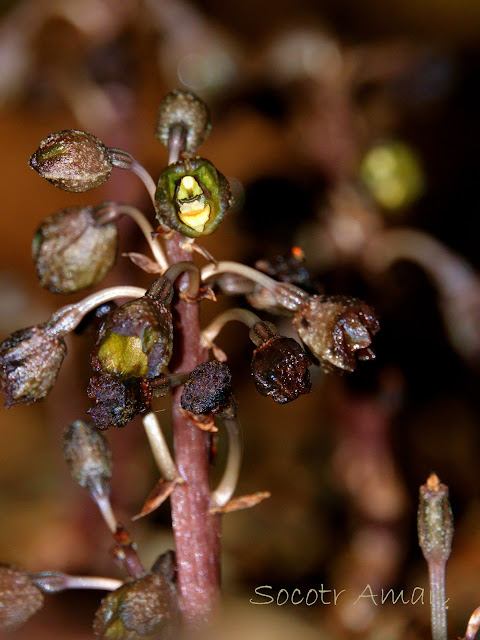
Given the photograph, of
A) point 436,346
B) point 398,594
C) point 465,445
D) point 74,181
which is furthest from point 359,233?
point 74,181

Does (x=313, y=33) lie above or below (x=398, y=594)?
above

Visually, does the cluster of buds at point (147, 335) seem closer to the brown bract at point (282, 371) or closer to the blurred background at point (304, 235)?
the brown bract at point (282, 371)

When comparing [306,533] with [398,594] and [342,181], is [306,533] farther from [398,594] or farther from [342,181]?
[342,181]

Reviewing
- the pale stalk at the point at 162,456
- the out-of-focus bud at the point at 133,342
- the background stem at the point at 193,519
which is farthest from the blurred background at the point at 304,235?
the out-of-focus bud at the point at 133,342

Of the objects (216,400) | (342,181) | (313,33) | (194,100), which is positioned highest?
(313,33)

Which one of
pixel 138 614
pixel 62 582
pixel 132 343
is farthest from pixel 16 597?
pixel 132 343

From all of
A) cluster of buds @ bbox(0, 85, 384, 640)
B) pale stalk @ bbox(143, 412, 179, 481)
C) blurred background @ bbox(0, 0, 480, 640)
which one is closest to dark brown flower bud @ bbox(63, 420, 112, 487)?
cluster of buds @ bbox(0, 85, 384, 640)

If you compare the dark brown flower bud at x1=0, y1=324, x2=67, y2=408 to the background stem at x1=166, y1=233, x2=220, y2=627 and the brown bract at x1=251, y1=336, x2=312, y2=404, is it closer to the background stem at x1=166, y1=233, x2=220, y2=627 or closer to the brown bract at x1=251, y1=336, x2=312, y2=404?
the background stem at x1=166, y1=233, x2=220, y2=627

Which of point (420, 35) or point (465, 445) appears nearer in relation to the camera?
point (465, 445)

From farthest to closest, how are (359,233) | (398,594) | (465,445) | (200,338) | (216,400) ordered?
(465,445)
(359,233)
(398,594)
(200,338)
(216,400)
